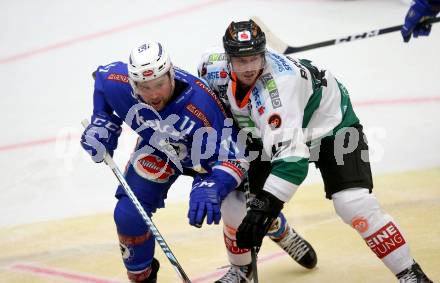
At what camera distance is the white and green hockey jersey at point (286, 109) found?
10.3 feet

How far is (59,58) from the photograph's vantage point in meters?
7.27

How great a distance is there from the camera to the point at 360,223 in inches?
132

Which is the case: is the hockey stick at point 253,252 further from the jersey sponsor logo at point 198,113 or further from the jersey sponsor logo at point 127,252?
the jersey sponsor logo at point 127,252

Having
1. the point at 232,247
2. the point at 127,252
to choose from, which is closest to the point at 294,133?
the point at 232,247

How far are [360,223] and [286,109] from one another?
22.9 inches

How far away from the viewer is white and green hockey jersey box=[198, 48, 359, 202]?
3.13 metres

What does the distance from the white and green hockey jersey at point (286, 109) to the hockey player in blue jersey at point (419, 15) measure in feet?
3.07

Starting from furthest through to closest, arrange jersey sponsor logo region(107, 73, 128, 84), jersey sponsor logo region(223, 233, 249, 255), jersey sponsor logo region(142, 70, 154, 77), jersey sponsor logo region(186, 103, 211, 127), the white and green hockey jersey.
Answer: jersey sponsor logo region(223, 233, 249, 255), jersey sponsor logo region(107, 73, 128, 84), jersey sponsor logo region(186, 103, 211, 127), jersey sponsor logo region(142, 70, 154, 77), the white and green hockey jersey

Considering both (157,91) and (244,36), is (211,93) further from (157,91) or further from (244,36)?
(244,36)

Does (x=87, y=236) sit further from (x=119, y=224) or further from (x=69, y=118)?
(x=69, y=118)

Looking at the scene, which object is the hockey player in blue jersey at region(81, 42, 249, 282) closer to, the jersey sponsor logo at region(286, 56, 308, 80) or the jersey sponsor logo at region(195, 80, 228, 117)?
the jersey sponsor logo at region(195, 80, 228, 117)

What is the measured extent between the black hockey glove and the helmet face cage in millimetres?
538

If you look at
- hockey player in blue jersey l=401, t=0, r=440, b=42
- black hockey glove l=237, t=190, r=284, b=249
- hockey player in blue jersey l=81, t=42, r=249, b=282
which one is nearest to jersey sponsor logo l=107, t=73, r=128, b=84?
hockey player in blue jersey l=81, t=42, r=249, b=282

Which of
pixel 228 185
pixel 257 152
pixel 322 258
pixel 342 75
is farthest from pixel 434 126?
pixel 228 185
